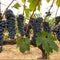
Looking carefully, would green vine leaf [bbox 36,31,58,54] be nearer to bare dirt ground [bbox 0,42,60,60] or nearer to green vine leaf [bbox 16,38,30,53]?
green vine leaf [bbox 16,38,30,53]

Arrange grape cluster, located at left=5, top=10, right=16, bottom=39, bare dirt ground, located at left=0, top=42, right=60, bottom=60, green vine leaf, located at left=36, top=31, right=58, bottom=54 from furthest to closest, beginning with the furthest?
bare dirt ground, located at left=0, top=42, right=60, bottom=60 < grape cluster, located at left=5, top=10, right=16, bottom=39 < green vine leaf, located at left=36, top=31, right=58, bottom=54

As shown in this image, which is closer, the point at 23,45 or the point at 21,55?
the point at 23,45

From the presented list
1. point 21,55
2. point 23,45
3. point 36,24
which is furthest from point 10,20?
point 21,55

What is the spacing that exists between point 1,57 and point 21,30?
2841 mm

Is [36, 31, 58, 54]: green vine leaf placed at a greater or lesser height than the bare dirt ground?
greater

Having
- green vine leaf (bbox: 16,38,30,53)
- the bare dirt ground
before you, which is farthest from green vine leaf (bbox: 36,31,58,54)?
the bare dirt ground

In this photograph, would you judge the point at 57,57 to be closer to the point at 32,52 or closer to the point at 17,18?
the point at 32,52

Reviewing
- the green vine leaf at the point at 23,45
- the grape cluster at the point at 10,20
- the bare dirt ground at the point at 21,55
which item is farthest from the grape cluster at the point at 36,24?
the bare dirt ground at the point at 21,55

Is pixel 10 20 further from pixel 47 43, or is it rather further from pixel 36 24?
pixel 47 43

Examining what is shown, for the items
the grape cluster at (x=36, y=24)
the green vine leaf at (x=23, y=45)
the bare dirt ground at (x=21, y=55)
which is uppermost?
the grape cluster at (x=36, y=24)

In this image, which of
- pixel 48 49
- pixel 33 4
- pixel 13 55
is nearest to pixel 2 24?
pixel 33 4

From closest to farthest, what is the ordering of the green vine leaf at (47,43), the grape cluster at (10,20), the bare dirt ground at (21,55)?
the green vine leaf at (47,43) < the grape cluster at (10,20) < the bare dirt ground at (21,55)

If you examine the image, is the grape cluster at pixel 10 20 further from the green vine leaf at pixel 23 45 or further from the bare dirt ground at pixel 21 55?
the bare dirt ground at pixel 21 55

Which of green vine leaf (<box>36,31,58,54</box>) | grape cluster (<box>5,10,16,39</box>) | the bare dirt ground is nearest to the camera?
green vine leaf (<box>36,31,58,54</box>)
